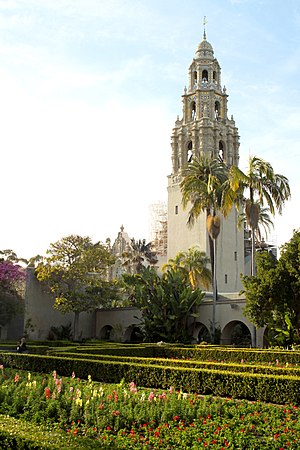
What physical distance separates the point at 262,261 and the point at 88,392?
18.1m

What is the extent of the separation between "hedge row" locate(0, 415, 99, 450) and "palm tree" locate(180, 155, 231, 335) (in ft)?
87.8

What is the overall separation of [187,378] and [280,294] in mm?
13537

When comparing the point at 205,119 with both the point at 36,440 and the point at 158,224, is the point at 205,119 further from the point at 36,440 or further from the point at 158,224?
the point at 36,440

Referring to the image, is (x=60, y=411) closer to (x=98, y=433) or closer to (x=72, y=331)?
(x=98, y=433)

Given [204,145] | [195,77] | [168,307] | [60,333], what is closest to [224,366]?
[168,307]

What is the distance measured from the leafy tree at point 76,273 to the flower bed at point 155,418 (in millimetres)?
26772

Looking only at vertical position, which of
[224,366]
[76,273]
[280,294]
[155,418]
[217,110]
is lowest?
[155,418]

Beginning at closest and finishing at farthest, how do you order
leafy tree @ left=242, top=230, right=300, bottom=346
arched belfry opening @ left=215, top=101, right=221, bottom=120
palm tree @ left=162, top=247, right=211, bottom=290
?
leafy tree @ left=242, top=230, right=300, bottom=346, palm tree @ left=162, top=247, right=211, bottom=290, arched belfry opening @ left=215, top=101, right=221, bottom=120

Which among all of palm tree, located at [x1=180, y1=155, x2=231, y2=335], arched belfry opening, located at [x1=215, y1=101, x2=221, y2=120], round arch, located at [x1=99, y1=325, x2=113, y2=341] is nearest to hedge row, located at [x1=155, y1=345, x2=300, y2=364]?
palm tree, located at [x1=180, y1=155, x2=231, y2=335]

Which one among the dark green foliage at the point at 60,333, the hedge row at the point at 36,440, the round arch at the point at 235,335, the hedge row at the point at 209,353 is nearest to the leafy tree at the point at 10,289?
the dark green foliage at the point at 60,333

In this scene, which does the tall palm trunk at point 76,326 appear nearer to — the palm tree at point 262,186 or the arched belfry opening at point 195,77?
the palm tree at point 262,186

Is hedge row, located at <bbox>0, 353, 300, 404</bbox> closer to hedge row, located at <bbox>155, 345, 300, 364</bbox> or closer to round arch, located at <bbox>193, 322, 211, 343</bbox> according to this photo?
hedge row, located at <bbox>155, 345, 300, 364</bbox>

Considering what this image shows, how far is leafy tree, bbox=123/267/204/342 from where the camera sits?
32625mm

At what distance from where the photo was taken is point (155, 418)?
28.5 feet
